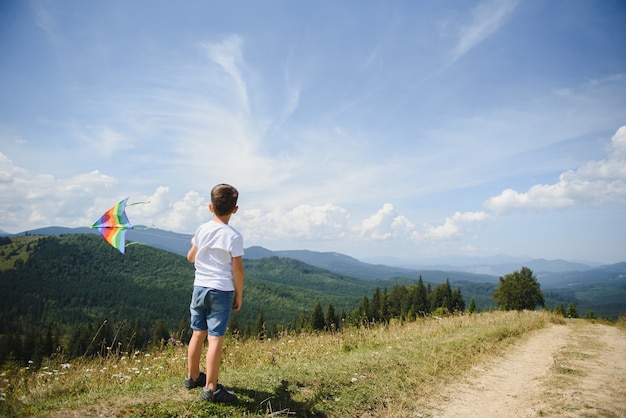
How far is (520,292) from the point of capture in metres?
26.7

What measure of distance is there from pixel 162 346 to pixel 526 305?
29.2 meters

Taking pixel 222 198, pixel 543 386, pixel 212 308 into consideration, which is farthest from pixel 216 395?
pixel 543 386

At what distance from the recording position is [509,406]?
5.12m

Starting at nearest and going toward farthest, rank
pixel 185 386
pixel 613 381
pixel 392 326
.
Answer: pixel 185 386, pixel 613 381, pixel 392 326

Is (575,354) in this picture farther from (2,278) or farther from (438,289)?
(2,278)

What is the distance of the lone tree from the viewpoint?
26.6 meters

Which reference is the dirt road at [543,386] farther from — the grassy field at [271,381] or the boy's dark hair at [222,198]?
the boy's dark hair at [222,198]

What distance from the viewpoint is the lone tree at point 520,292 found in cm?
2656

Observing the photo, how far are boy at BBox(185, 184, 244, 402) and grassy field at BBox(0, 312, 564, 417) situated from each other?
1.05 ft

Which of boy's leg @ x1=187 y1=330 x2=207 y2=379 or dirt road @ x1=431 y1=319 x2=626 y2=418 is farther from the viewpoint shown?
dirt road @ x1=431 y1=319 x2=626 y2=418

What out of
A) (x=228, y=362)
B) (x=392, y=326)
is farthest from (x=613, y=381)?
(x=228, y=362)

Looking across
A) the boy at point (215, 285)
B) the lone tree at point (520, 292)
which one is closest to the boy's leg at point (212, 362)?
the boy at point (215, 285)

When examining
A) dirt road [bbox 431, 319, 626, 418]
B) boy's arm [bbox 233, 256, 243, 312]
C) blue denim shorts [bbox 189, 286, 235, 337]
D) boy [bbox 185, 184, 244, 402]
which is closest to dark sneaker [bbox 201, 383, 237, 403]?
boy [bbox 185, 184, 244, 402]

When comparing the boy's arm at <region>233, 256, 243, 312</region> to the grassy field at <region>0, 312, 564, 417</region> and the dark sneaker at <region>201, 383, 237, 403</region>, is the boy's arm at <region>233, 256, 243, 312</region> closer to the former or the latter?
the dark sneaker at <region>201, 383, 237, 403</region>
